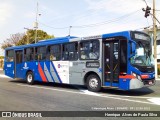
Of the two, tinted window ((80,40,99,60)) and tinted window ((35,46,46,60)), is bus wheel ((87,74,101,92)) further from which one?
tinted window ((35,46,46,60))

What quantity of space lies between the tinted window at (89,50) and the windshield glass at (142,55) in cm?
214

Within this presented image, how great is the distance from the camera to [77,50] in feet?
46.9

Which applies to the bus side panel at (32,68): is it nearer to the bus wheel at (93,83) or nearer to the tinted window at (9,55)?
the tinted window at (9,55)

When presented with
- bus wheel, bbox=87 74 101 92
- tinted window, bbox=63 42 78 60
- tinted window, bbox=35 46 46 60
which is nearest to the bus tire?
tinted window, bbox=35 46 46 60

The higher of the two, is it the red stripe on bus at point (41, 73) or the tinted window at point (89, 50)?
the tinted window at point (89, 50)

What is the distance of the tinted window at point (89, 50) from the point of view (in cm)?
1318

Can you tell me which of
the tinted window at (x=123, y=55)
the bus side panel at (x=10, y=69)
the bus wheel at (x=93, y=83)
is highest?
the tinted window at (x=123, y=55)

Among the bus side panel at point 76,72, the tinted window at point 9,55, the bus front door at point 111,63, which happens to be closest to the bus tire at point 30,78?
the tinted window at point 9,55

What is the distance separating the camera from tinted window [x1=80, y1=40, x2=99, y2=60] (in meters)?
13.2

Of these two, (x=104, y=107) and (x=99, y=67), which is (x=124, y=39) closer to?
(x=99, y=67)

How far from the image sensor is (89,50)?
13.6 metres

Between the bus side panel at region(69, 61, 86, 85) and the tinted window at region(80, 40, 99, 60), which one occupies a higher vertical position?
the tinted window at region(80, 40, 99, 60)

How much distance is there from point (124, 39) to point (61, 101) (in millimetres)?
4155

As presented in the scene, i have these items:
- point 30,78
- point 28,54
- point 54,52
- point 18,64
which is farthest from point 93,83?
point 18,64
